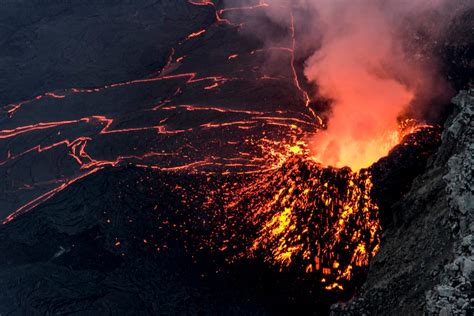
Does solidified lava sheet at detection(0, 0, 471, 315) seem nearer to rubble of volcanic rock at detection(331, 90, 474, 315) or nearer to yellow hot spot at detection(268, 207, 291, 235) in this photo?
yellow hot spot at detection(268, 207, 291, 235)

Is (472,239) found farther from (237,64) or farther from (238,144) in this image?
(237,64)

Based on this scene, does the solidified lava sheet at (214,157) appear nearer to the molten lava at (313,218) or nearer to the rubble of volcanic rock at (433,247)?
the molten lava at (313,218)

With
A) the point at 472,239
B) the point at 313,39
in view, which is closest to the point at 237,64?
the point at 313,39

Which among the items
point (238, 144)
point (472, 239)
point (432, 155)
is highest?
point (238, 144)

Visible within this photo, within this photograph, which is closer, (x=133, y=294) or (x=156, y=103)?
(x=133, y=294)

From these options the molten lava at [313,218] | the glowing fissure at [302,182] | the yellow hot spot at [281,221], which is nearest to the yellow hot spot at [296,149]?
the glowing fissure at [302,182]

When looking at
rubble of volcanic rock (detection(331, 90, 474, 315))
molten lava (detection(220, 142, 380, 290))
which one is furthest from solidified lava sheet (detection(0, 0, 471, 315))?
rubble of volcanic rock (detection(331, 90, 474, 315))

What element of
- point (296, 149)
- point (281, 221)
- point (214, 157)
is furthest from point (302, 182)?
point (214, 157)
